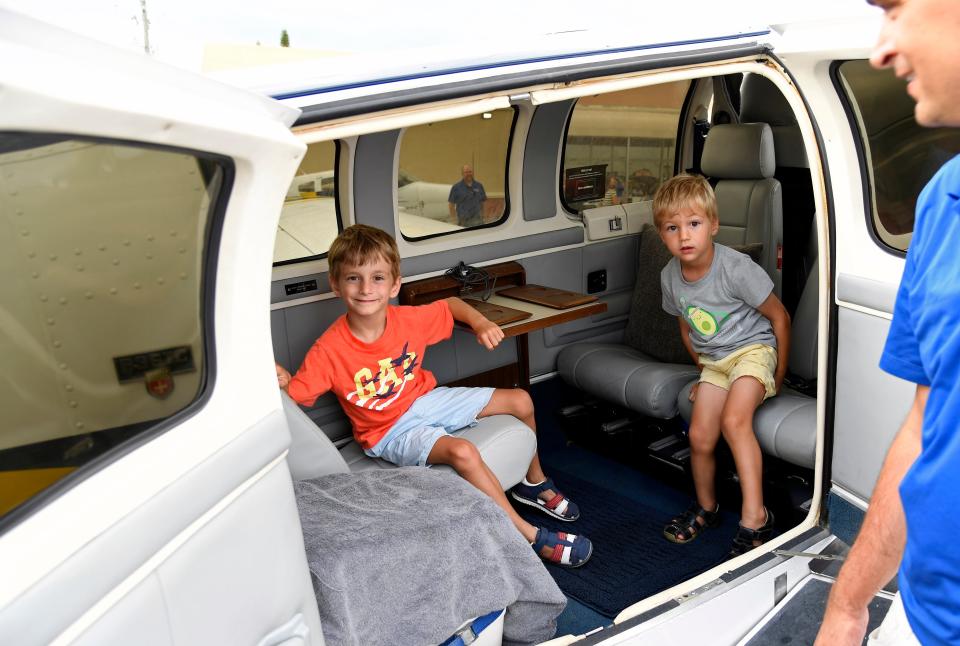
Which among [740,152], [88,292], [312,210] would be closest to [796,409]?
[740,152]

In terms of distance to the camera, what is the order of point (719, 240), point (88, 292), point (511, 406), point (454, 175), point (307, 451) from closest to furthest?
point (88, 292), point (307, 451), point (511, 406), point (454, 175), point (719, 240)

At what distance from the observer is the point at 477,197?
450 centimetres

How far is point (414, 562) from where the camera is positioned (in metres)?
2.33

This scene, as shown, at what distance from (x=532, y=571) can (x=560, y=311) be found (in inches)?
62.2

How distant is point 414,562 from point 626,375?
2076 mm

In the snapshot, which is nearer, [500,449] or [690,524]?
[500,449]

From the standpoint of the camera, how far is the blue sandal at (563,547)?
3.29 m

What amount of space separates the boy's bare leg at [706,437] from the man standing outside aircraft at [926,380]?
2.05 m

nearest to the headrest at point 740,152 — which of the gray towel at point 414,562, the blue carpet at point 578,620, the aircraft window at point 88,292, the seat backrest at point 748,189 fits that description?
the seat backrest at point 748,189

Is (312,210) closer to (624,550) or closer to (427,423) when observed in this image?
(427,423)

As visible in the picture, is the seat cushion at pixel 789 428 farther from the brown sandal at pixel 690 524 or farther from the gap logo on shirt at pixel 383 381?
the gap logo on shirt at pixel 383 381

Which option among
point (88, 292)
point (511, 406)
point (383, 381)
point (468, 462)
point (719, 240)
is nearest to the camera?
point (88, 292)

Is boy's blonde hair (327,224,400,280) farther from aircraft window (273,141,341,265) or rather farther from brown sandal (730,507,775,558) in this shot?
brown sandal (730,507,775,558)

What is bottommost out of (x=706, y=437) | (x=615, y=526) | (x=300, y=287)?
(x=615, y=526)
